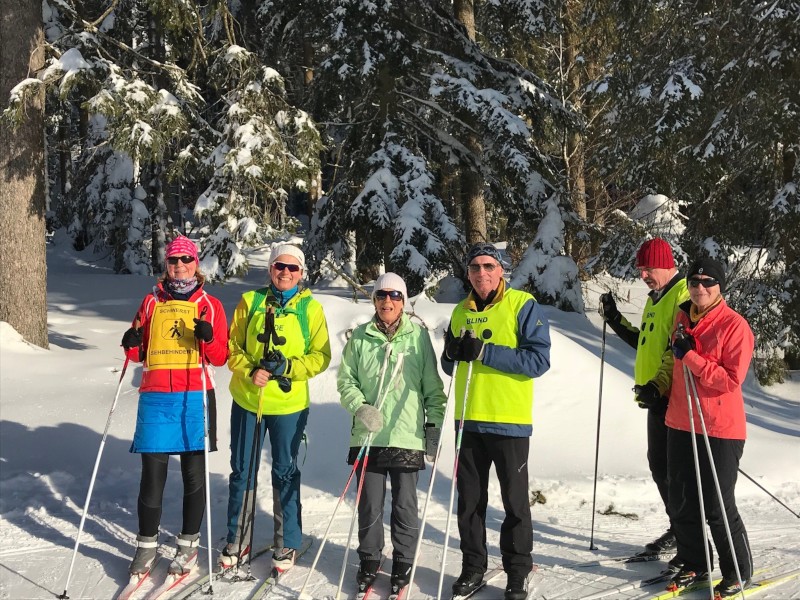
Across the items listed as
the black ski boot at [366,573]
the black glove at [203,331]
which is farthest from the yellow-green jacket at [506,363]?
the black glove at [203,331]

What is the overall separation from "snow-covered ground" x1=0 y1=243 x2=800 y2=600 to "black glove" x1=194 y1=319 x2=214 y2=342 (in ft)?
4.68

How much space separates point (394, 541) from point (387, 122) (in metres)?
8.21

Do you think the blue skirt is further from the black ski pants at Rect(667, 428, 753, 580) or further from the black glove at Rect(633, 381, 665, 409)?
the black ski pants at Rect(667, 428, 753, 580)

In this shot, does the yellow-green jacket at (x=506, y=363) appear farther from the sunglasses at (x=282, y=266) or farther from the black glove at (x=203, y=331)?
the black glove at (x=203, y=331)

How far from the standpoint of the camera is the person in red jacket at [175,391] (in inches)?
178

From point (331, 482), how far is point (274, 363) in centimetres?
235

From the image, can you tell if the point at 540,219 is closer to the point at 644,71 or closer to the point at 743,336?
the point at 644,71

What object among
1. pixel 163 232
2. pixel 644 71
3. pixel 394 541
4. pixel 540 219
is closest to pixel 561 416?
pixel 394 541

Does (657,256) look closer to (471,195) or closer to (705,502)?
(705,502)

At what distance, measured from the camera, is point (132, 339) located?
4.55 m

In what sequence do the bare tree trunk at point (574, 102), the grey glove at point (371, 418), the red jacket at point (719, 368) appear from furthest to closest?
the bare tree trunk at point (574, 102)
the grey glove at point (371, 418)
the red jacket at point (719, 368)

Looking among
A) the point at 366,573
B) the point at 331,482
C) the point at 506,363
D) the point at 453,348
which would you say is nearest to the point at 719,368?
the point at 506,363

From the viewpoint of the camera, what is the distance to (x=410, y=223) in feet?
35.5

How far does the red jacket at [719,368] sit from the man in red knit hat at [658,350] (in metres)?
0.31
